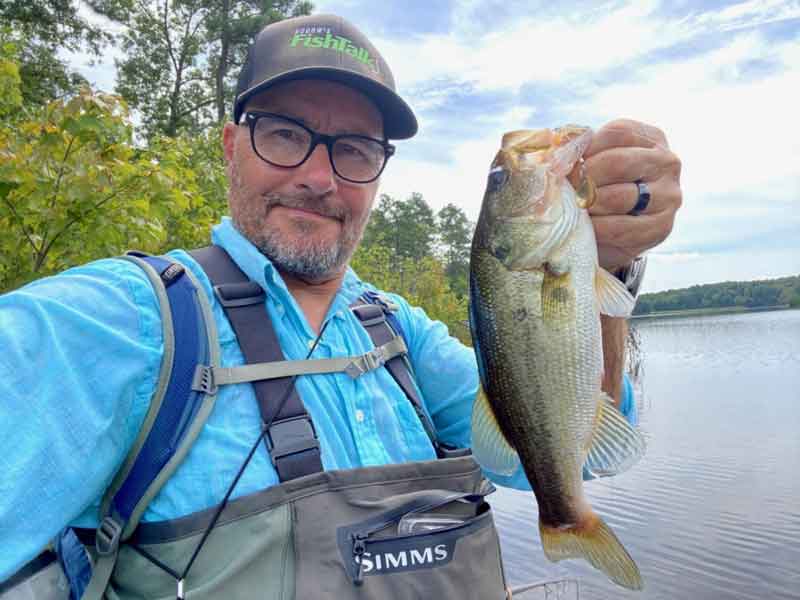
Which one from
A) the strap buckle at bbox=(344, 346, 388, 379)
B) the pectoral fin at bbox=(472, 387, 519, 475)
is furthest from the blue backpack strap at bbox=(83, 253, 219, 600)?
the pectoral fin at bbox=(472, 387, 519, 475)

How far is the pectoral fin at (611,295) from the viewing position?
1.91 meters

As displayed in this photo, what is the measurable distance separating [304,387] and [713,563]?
37.8ft

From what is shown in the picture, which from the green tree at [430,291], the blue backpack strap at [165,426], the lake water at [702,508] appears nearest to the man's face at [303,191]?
the blue backpack strap at [165,426]

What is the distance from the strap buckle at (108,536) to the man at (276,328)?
0.07 metres

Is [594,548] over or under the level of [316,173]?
under

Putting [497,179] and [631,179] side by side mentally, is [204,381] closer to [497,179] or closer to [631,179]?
[497,179]

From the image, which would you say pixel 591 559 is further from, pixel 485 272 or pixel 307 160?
pixel 307 160

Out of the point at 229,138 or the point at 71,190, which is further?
the point at 71,190

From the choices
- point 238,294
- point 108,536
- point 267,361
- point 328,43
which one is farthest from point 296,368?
point 328,43

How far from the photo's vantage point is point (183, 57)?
23.0m

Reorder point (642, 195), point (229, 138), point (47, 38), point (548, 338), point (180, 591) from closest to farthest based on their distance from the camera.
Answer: point (180, 591) → point (642, 195) → point (548, 338) → point (229, 138) → point (47, 38)

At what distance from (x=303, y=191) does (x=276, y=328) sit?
23.4 inches

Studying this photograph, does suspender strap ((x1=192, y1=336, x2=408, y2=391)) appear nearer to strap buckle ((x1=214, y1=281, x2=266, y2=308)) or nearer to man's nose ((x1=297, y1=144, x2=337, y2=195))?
strap buckle ((x1=214, y1=281, x2=266, y2=308))

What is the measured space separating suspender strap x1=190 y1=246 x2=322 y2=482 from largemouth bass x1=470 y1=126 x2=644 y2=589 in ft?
1.74
